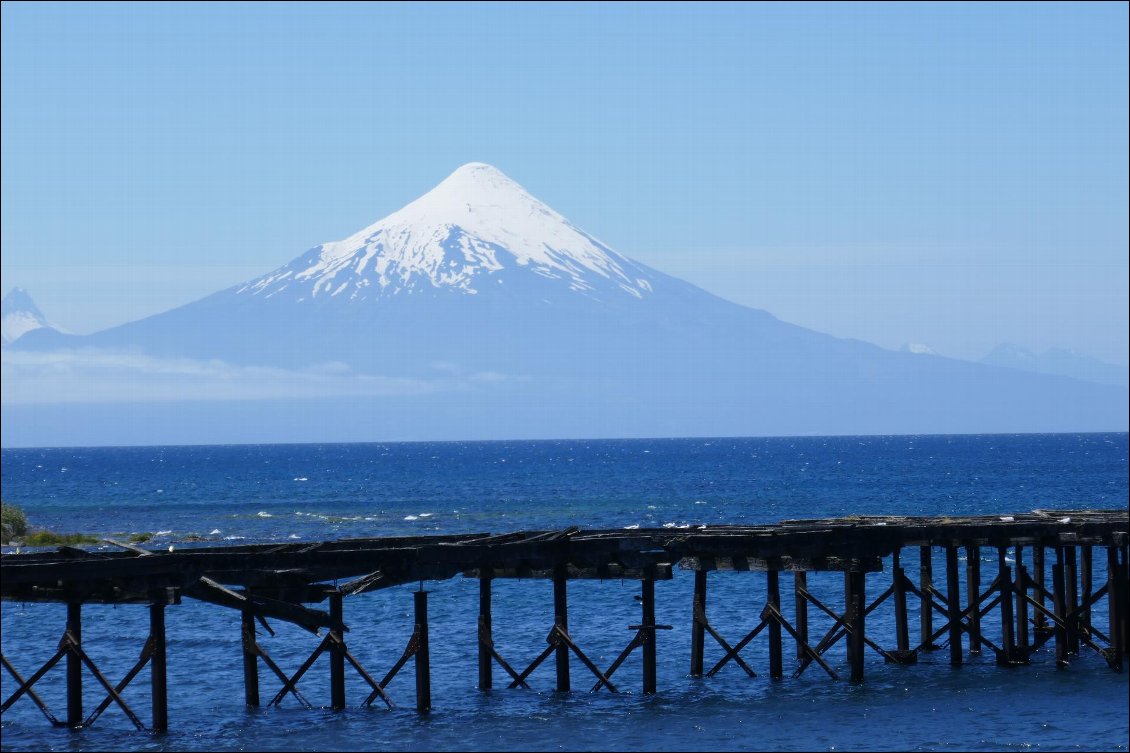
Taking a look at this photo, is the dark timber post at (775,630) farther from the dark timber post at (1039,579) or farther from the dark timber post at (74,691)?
the dark timber post at (74,691)

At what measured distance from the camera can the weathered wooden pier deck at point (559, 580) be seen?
96.3 feet

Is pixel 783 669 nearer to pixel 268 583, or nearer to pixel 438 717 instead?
pixel 438 717

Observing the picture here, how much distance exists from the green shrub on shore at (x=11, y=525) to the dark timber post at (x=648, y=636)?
2172 inches

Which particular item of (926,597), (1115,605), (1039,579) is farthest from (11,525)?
(1115,605)

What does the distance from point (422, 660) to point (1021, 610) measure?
15048mm

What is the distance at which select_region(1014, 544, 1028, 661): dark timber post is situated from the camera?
120 ft

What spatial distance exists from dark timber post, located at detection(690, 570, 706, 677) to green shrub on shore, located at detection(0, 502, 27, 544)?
54.1 m

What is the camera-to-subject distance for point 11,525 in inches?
3265

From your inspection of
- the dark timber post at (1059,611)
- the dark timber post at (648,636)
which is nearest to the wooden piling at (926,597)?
the dark timber post at (1059,611)

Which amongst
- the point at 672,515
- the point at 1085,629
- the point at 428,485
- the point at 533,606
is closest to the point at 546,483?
the point at 428,485

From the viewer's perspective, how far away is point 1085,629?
124ft

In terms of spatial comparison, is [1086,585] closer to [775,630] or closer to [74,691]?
[775,630]

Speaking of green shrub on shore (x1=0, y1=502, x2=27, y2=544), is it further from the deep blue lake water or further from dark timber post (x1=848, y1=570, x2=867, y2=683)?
dark timber post (x1=848, y1=570, x2=867, y2=683)

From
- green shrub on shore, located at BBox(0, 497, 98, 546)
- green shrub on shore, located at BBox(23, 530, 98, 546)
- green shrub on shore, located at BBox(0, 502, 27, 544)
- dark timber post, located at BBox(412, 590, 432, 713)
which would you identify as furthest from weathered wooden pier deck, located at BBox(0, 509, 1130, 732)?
green shrub on shore, located at BBox(0, 502, 27, 544)
